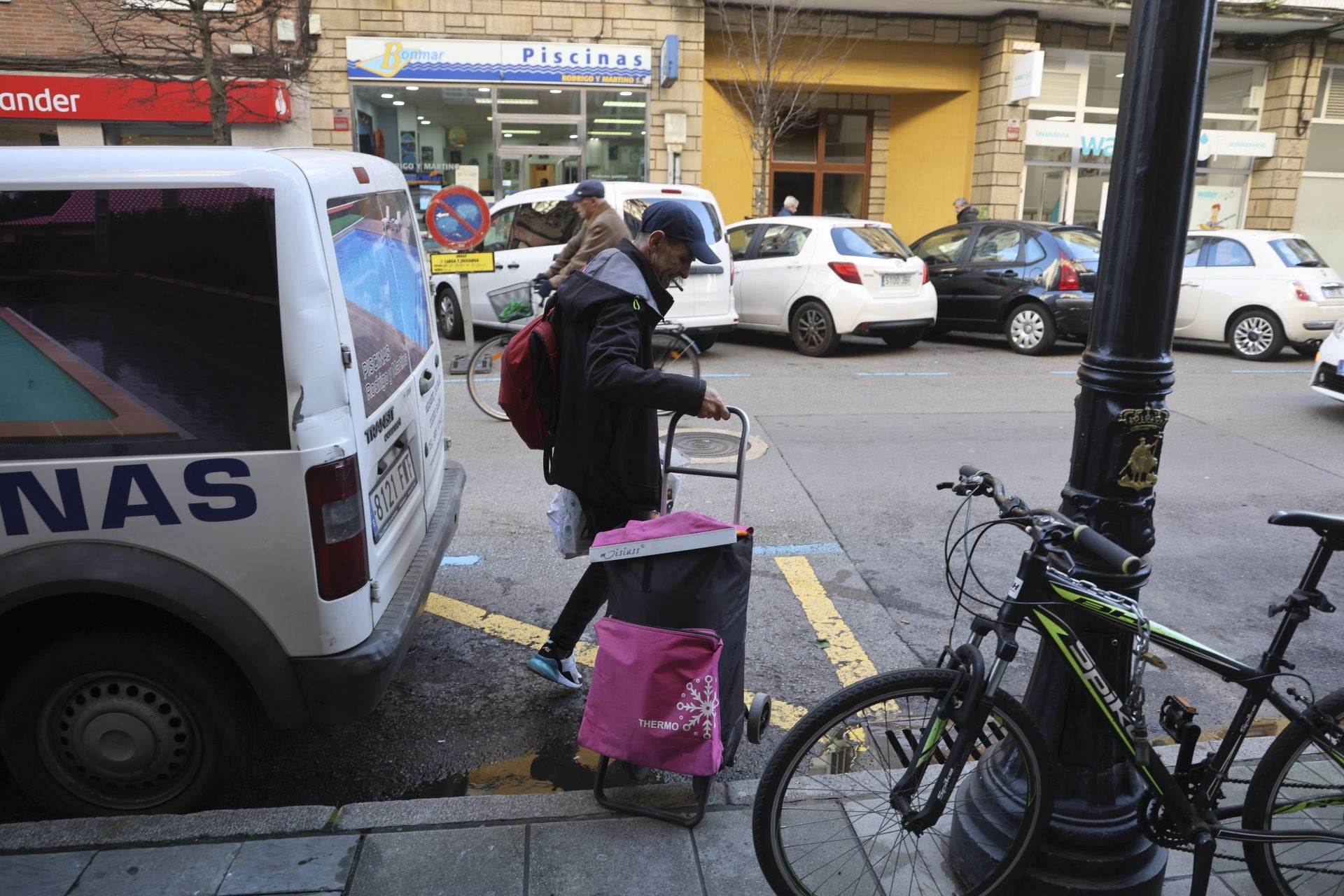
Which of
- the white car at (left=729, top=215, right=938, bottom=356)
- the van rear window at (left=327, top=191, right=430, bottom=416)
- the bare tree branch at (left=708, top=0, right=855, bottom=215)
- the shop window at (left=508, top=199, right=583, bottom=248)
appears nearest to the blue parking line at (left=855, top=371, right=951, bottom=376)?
the white car at (left=729, top=215, right=938, bottom=356)

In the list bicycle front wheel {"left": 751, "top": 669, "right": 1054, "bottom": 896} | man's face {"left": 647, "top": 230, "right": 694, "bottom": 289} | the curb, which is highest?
man's face {"left": 647, "top": 230, "right": 694, "bottom": 289}

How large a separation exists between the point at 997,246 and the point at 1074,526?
1118 centimetres

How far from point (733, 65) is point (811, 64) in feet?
4.92

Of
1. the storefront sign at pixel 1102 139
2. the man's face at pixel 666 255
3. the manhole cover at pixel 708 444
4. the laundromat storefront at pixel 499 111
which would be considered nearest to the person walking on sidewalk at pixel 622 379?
the man's face at pixel 666 255

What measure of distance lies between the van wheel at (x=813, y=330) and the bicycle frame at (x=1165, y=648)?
Answer: 9.31 m

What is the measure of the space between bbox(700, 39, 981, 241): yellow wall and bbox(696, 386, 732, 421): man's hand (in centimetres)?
1653

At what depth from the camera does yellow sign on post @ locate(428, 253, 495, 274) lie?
1020 centimetres

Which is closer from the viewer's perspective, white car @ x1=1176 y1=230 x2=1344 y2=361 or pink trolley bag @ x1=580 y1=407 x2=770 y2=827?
pink trolley bag @ x1=580 y1=407 x2=770 y2=827

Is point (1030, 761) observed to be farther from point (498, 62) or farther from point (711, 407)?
point (498, 62)

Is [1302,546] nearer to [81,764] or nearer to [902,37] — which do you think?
[81,764]

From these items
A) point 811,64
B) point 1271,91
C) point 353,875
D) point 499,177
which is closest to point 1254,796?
point 353,875

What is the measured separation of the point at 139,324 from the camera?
109 inches

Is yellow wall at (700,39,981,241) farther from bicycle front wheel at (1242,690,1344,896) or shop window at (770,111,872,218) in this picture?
bicycle front wheel at (1242,690,1344,896)

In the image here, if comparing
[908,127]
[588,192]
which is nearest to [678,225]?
[588,192]
